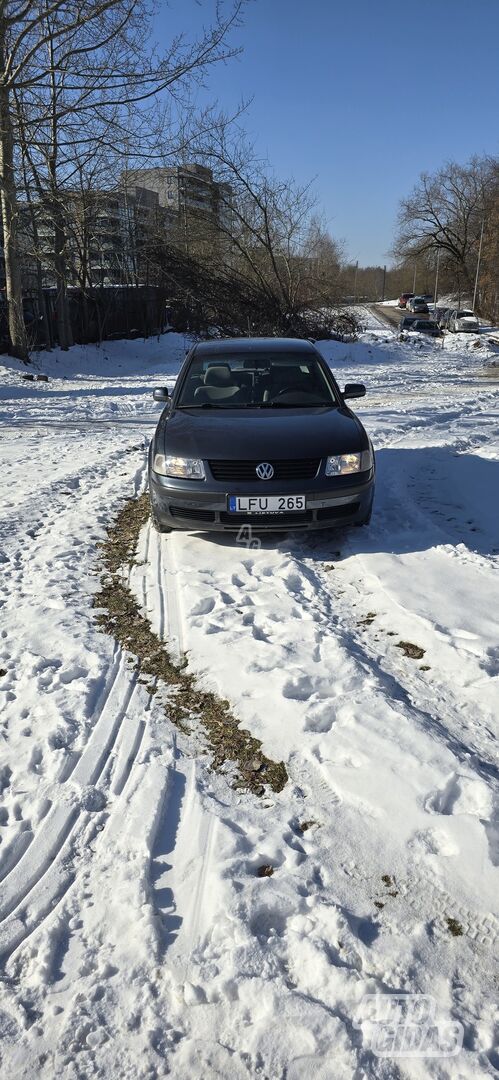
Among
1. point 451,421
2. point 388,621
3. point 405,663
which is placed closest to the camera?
point 405,663

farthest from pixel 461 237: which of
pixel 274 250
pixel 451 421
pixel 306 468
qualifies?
pixel 306 468

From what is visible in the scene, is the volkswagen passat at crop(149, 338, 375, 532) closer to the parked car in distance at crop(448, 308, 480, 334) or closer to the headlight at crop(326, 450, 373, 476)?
the headlight at crop(326, 450, 373, 476)

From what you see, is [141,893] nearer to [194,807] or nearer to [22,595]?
[194,807]

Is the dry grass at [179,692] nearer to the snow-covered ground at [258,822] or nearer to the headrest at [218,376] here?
the snow-covered ground at [258,822]

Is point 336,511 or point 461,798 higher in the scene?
point 336,511

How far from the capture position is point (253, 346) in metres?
6.82

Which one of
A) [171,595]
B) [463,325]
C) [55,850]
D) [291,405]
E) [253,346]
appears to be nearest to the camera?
[55,850]

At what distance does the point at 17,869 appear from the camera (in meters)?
2.42

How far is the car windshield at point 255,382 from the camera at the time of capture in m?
6.19

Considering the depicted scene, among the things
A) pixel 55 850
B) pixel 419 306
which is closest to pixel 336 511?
pixel 55 850

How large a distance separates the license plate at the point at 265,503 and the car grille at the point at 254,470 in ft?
0.43

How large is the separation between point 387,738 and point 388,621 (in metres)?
1.31

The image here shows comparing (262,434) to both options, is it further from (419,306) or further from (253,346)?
(419,306)
